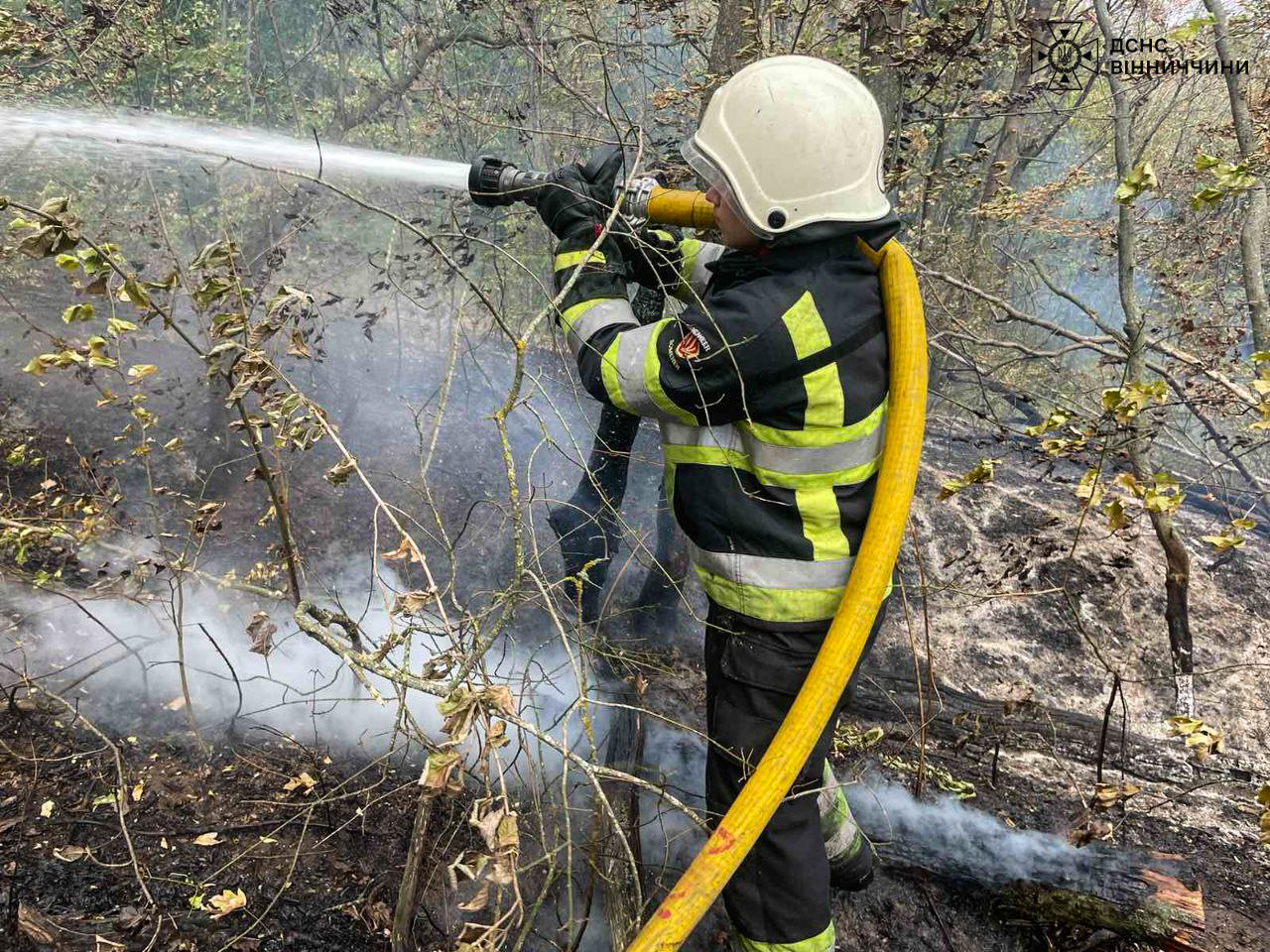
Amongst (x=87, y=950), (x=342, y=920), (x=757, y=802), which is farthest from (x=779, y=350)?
(x=87, y=950)

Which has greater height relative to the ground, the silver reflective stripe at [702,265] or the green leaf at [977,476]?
the silver reflective stripe at [702,265]

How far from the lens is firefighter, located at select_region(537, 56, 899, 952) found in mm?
1893

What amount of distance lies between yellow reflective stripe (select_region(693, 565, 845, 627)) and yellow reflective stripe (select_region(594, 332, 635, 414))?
58 centimetres

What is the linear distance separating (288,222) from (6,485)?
3299 millimetres

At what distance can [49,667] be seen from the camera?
2977mm

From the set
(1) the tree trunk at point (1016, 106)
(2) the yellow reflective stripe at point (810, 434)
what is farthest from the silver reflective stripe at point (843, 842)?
(1) the tree trunk at point (1016, 106)

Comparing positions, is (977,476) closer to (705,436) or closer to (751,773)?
(705,436)

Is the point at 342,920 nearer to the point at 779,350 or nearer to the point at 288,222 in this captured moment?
the point at 779,350

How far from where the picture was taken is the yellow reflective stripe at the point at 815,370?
188 cm

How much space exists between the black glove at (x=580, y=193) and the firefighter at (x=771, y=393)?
0.11m

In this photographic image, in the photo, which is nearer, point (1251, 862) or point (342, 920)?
point (342, 920)

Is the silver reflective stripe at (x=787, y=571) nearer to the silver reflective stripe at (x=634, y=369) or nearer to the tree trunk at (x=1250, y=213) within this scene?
the silver reflective stripe at (x=634, y=369)

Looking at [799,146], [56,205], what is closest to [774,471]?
[799,146]

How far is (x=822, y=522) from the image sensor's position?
2.06 metres
